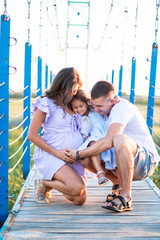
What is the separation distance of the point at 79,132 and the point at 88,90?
0.91 ft

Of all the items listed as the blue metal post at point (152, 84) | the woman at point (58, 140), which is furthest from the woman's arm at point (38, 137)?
the blue metal post at point (152, 84)

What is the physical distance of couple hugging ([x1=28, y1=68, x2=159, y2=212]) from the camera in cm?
201

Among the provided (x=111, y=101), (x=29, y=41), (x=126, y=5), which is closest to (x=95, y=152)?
(x=111, y=101)

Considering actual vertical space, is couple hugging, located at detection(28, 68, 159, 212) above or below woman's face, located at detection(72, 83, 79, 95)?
below

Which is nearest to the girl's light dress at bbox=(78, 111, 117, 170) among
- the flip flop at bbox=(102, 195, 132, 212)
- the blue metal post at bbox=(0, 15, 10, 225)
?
the flip flop at bbox=(102, 195, 132, 212)

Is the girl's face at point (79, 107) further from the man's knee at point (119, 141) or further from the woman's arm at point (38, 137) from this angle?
the man's knee at point (119, 141)

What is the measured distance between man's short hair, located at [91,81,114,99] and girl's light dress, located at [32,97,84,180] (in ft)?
0.72

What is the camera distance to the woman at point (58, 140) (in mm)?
2113

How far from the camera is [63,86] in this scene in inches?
85.3

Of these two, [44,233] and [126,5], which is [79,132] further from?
[126,5]

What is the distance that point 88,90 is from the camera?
2.31 meters

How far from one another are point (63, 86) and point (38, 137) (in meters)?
0.34

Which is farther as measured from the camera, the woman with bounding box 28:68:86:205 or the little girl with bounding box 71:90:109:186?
the little girl with bounding box 71:90:109:186

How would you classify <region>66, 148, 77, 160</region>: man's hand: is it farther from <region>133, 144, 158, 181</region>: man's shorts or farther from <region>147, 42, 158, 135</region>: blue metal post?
<region>147, 42, 158, 135</region>: blue metal post
